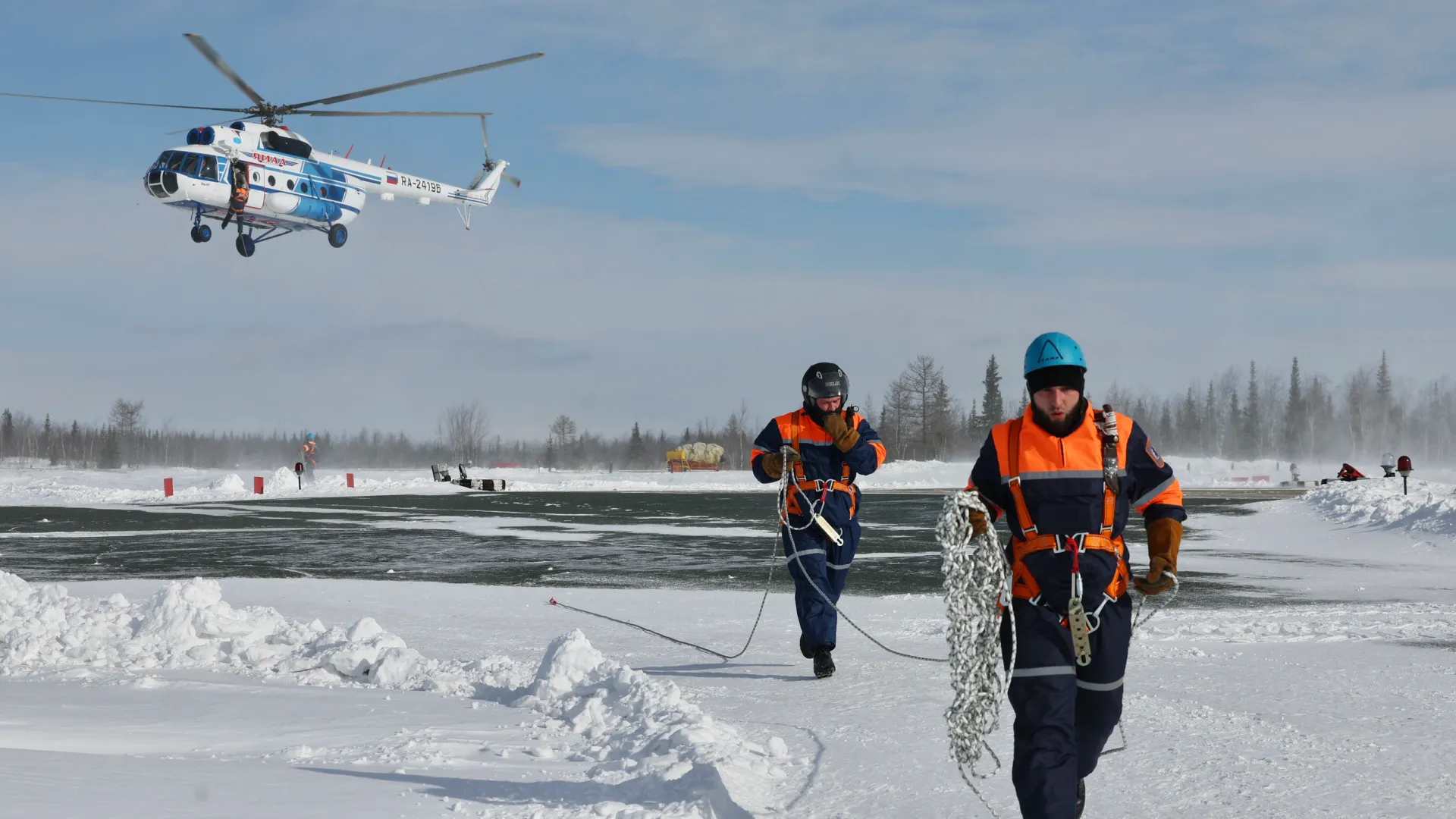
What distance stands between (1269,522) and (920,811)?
72.7 feet

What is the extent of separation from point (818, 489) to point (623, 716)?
2243 millimetres

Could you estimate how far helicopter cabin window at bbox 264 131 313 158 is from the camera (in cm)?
3195

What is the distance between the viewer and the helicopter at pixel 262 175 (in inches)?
1184

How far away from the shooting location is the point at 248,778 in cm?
445

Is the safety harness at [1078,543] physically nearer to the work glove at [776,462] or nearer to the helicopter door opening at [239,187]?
the work glove at [776,462]

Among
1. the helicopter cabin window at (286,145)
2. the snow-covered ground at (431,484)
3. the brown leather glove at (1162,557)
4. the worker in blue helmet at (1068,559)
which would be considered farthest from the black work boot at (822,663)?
the helicopter cabin window at (286,145)

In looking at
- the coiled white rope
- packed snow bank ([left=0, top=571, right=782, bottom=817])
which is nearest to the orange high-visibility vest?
the coiled white rope

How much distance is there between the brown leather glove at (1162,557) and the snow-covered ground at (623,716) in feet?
3.23

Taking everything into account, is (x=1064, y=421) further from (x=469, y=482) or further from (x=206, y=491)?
(x=469, y=482)

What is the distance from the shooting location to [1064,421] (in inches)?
161

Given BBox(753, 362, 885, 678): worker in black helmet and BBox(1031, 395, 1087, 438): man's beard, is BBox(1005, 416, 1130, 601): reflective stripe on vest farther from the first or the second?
BBox(753, 362, 885, 678): worker in black helmet

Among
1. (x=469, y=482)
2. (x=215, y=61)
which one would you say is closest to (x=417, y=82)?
(x=215, y=61)

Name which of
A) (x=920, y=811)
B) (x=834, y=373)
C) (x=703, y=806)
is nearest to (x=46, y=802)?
(x=703, y=806)

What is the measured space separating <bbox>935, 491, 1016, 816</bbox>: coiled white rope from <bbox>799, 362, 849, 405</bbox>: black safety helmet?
312 cm
